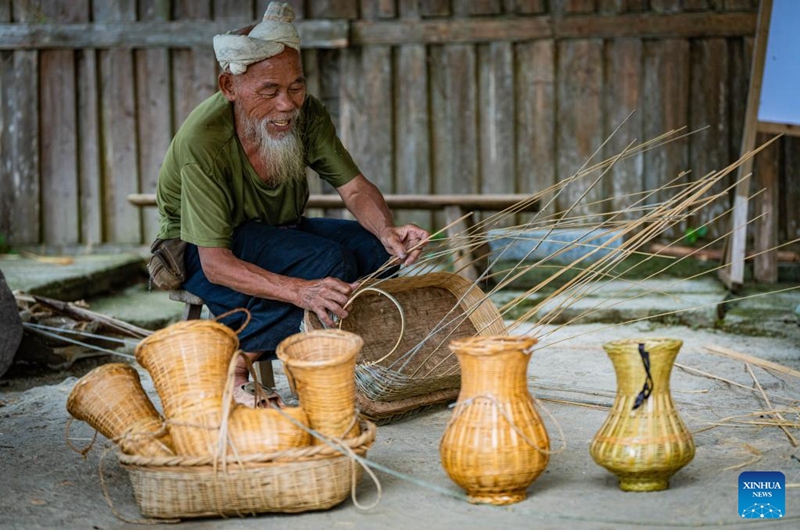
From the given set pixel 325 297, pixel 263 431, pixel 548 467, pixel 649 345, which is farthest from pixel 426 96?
pixel 263 431

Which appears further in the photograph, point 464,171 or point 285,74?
point 464,171

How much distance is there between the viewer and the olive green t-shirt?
318cm

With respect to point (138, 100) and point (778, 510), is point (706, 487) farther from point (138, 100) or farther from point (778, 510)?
point (138, 100)

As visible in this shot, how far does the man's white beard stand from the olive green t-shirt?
4 cm

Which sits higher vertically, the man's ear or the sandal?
the man's ear

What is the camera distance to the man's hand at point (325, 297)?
301 cm

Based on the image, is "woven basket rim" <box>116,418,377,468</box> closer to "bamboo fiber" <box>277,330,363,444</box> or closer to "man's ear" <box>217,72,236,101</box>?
"bamboo fiber" <box>277,330,363,444</box>

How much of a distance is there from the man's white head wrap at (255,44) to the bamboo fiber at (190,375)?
45.7 inches

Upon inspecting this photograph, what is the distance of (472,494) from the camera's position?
2404 millimetres

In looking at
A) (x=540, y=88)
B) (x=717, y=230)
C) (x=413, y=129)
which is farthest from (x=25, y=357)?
(x=717, y=230)

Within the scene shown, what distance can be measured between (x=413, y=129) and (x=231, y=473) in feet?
14.1

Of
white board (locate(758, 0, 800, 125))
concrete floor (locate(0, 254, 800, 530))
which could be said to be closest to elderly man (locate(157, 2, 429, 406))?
concrete floor (locate(0, 254, 800, 530))

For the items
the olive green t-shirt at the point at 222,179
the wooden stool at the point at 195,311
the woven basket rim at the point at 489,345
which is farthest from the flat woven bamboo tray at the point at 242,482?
the wooden stool at the point at 195,311

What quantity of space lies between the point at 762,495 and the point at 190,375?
135 centimetres
